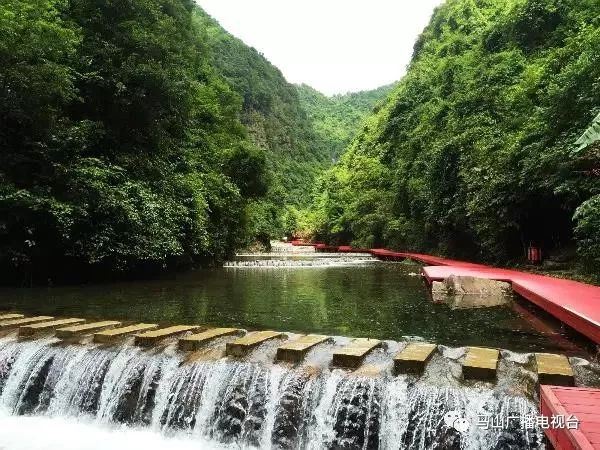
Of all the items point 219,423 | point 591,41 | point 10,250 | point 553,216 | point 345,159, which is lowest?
point 219,423

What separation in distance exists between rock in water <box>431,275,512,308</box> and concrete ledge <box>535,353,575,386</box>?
5611mm

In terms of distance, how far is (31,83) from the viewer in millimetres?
11789

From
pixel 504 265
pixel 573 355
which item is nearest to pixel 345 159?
pixel 504 265

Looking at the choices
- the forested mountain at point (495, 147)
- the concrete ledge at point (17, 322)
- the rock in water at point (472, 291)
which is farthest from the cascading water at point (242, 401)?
the forested mountain at point (495, 147)

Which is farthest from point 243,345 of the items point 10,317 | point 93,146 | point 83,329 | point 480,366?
point 93,146

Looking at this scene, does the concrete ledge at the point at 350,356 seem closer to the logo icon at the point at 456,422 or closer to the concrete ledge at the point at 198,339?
the logo icon at the point at 456,422

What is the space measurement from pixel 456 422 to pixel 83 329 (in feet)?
16.9

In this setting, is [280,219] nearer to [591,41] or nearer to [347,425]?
[591,41]

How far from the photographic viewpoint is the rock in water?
1025 centimetres

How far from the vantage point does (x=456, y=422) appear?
4164 mm

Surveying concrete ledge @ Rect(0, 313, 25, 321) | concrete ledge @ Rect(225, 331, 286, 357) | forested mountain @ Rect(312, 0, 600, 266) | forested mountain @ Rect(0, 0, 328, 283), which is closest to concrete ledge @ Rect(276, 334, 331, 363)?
concrete ledge @ Rect(225, 331, 286, 357)

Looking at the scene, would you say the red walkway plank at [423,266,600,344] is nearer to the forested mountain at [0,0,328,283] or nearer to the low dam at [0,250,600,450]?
the low dam at [0,250,600,450]

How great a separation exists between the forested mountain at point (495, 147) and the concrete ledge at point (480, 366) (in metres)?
5.55

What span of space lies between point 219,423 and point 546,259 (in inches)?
480
